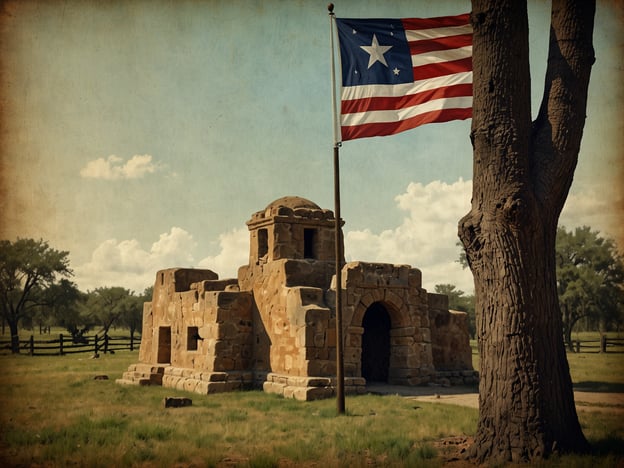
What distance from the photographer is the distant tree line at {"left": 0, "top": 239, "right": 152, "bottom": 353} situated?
103 ft

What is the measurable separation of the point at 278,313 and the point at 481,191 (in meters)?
9.69

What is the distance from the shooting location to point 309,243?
821 inches

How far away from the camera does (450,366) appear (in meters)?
20.5

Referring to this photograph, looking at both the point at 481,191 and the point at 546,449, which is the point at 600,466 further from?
the point at 481,191

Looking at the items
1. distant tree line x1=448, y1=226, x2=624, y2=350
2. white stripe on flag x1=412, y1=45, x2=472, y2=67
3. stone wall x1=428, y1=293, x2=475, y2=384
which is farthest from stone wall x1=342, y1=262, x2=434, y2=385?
distant tree line x1=448, y1=226, x2=624, y2=350

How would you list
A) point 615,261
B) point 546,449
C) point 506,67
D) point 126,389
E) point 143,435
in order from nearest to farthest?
1. point 546,449
2. point 506,67
3. point 143,435
4. point 126,389
5. point 615,261

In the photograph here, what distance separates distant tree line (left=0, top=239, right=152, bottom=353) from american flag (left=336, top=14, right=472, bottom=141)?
1597cm

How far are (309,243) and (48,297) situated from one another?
2810 centimetres

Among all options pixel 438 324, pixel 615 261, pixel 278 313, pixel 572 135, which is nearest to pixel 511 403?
pixel 572 135

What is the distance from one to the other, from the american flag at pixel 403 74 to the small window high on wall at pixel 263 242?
9079mm

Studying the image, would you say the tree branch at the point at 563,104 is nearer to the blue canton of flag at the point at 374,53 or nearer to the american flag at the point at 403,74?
the american flag at the point at 403,74

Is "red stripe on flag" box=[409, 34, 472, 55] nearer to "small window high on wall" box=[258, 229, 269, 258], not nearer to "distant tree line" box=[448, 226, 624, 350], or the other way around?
"small window high on wall" box=[258, 229, 269, 258]

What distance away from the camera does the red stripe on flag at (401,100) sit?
11.1 metres

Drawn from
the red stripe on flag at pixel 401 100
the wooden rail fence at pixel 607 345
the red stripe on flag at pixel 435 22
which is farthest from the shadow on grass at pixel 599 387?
the wooden rail fence at pixel 607 345
